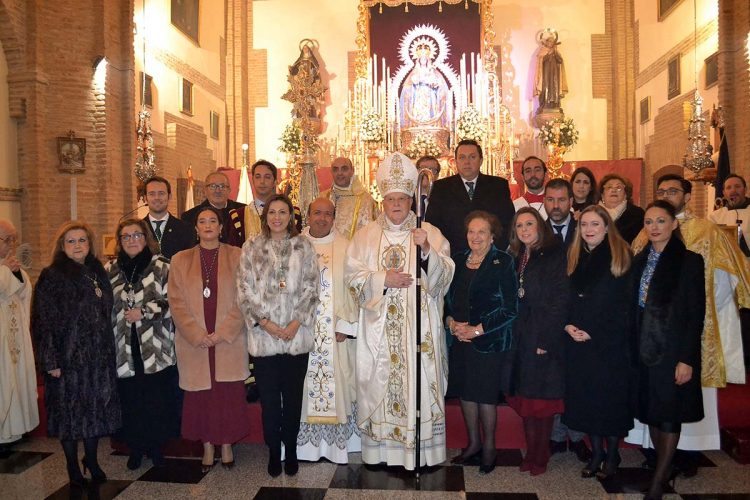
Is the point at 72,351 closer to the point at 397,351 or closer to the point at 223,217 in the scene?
the point at 223,217

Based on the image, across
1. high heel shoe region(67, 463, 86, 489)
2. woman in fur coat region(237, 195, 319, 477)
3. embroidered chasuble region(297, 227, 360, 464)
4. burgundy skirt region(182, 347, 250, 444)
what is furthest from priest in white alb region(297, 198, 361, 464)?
high heel shoe region(67, 463, 86, 489)

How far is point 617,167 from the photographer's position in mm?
13273

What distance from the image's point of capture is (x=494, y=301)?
4.06 m

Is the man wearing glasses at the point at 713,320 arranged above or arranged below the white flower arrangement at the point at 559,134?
below

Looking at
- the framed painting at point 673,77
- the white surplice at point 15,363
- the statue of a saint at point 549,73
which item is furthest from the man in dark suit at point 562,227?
the statue of a saint at point 549,73

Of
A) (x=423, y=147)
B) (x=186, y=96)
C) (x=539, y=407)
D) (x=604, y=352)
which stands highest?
(x=186, y=96)

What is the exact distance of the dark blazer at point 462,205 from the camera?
532 cm

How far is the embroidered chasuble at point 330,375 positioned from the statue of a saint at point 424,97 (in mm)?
9752

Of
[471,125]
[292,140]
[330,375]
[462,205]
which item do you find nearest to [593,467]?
[330,375]

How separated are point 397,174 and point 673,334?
1.95 m

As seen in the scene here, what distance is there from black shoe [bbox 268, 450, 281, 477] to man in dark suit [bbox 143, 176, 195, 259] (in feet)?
6.42

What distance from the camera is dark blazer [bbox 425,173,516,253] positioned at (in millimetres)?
5316

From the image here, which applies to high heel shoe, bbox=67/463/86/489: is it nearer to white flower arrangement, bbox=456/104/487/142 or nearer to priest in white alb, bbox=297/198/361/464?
priest in white alb, bbox=297/198/361/464

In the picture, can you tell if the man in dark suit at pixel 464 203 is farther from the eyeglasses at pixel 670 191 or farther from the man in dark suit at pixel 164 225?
the man in dark suit at pixel 164 225
